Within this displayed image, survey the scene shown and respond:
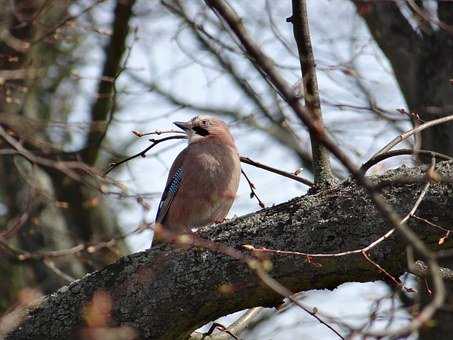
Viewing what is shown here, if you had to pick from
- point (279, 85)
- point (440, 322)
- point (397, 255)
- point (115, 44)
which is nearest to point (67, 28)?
point (115, 44)

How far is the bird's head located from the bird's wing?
297 millimetres

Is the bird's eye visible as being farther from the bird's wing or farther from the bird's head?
the bird's wing

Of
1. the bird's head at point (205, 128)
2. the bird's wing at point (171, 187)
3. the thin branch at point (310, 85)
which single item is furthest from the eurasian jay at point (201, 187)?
the thin branch at point (310, 85)

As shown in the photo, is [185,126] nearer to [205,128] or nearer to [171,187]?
[205,128]

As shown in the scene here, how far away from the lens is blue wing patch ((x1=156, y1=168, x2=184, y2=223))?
6.19 m

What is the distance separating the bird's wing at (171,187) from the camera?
6.20m

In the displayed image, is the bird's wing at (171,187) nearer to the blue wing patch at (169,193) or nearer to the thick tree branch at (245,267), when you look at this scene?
the blue wing patch at (169,193)

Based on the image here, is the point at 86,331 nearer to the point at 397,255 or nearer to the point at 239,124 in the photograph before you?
the point at 397,255

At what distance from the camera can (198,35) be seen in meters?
8.73

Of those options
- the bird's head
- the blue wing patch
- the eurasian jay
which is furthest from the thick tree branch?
the bird's head

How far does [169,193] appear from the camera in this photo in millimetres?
6234

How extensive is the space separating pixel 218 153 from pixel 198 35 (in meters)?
2.86

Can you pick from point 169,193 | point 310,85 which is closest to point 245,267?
point 310,85

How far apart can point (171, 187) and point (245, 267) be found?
104 inches
